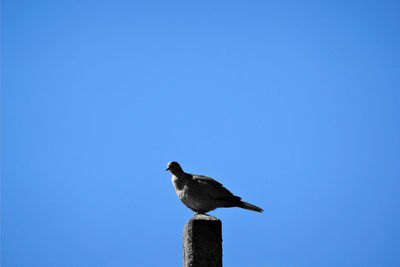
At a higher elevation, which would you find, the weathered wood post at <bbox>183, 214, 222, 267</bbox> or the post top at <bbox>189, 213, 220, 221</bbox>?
the post top at <bbox>189, 213, 220, 221</bbox>

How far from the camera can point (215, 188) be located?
591cm

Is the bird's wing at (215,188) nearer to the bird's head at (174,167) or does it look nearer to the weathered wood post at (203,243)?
the bird's head at (174,167)

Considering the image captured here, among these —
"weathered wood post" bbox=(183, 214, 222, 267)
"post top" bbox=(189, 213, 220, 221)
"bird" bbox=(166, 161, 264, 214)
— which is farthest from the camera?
"bird" bbox=(166, 161, 264, 214)

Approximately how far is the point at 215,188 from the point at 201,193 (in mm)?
234

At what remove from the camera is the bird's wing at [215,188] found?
589cm

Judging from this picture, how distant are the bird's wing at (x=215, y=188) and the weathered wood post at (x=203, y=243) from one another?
1117 millimetres

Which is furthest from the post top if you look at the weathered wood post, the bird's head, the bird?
the bird's head

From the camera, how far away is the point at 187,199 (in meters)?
5.91

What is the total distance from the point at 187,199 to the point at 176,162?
24.3 inches

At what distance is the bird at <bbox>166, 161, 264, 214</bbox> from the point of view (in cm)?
585

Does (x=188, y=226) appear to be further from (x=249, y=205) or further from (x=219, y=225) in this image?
(x=249, y=205)

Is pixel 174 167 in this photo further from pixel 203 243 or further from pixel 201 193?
pixel 203 243

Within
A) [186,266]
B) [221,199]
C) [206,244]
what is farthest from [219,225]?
[221,199]

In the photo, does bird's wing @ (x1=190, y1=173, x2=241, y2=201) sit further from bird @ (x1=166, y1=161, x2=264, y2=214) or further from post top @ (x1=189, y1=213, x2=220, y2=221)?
post top @ (x1=189, y1=213, x2=220, y2=221)
